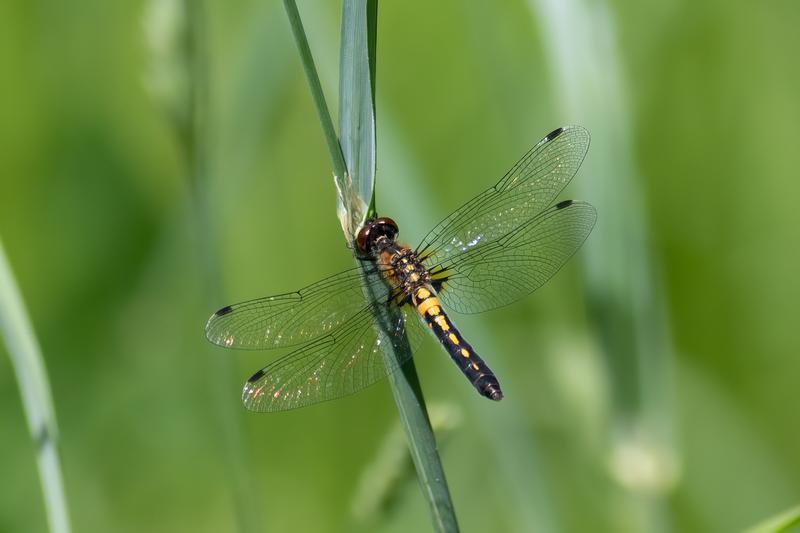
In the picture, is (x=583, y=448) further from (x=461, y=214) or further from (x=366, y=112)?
(x=366, y=112)

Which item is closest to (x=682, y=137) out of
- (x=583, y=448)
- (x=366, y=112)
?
(x=583, y=448)

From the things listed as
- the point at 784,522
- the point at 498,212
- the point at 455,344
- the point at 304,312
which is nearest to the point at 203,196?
the point at 304,312

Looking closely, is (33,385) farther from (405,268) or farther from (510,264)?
(510,264)

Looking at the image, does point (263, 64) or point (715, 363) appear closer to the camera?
point (263, 64)

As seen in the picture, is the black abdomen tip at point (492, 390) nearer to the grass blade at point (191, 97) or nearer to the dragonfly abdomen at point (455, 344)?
the dragonfly abdomen at point (455, 344)

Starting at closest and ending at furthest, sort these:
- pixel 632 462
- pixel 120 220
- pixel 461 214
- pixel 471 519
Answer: pixel 632 462
pixel 461 214
pixel 471 519
pixel 120 220

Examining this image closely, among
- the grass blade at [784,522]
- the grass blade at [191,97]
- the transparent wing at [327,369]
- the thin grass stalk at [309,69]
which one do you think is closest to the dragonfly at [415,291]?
the transparent wing at [327,369]

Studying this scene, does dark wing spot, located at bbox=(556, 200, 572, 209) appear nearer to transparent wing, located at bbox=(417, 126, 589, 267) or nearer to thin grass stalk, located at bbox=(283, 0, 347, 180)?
transparent wing, located at bbox=(417, 126, 589, 267)
